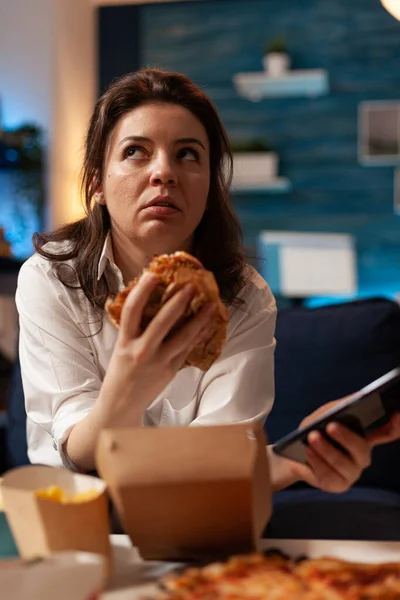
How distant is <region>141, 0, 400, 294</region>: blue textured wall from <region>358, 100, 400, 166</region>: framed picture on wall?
0.06 metres

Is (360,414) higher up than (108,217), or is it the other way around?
(108,217)

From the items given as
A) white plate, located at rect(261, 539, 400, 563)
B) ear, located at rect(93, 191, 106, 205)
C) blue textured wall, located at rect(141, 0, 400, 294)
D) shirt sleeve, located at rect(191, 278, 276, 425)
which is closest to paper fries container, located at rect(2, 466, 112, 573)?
white plate, located at rect(261, 539, 400, 563)

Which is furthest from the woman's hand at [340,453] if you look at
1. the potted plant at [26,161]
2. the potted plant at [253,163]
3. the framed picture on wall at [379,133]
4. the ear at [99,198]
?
the framed picture on wall at [379,133]

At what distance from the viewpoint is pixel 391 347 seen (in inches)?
74.4

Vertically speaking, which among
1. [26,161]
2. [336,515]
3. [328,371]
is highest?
[26,161]

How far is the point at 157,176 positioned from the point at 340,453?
2.00 ft

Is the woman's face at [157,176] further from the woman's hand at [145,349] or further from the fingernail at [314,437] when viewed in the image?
the fingernail at [314,437]

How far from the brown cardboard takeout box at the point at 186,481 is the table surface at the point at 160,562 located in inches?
1.4

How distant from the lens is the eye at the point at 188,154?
4.66 feet

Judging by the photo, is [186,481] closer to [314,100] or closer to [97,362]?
[97,362]

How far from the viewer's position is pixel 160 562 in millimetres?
847

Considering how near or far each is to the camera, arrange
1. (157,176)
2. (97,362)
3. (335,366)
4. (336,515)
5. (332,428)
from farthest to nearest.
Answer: (335,366) → (336,515) → (97,362) → (157,176) → (332,428)

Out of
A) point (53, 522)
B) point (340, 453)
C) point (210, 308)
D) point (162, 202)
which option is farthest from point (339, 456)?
point (162, 202)

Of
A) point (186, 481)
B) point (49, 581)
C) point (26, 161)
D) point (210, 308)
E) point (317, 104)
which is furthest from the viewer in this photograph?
point (317, 104)
